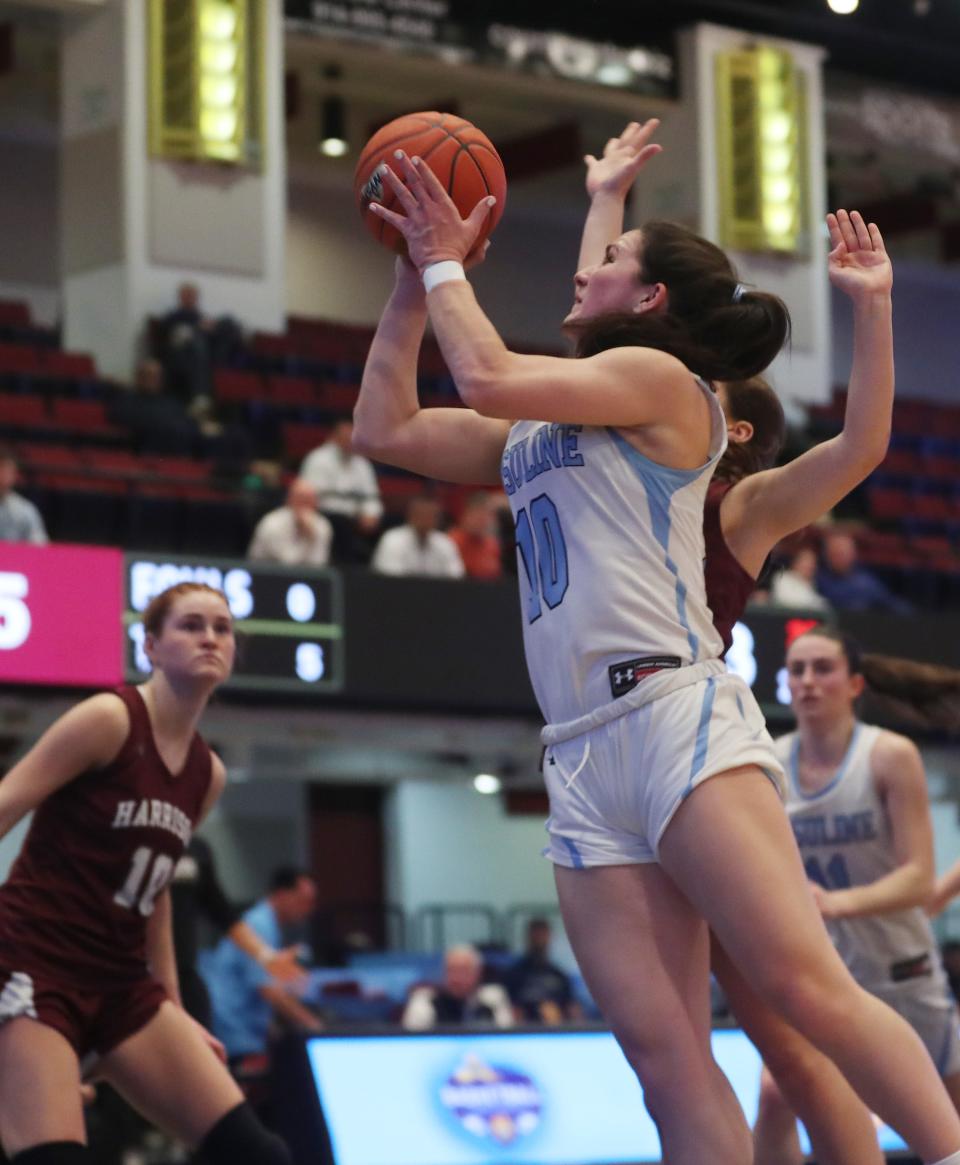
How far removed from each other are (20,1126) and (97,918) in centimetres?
50

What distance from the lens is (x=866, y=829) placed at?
543cm

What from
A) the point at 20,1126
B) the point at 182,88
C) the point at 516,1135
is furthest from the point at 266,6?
the point at 20,1126

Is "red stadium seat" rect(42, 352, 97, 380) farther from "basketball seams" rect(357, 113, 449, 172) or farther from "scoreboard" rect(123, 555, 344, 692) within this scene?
"basketball seams" rect(357, 113, 449, 172)

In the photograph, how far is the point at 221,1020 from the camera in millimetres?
8812

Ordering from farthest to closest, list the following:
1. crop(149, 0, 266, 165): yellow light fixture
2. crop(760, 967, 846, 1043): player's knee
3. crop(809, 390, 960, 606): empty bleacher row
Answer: crop(149, 0, 266, 165): yellow light fixture < crop(809, 390, 960, 606): empty bleacher row < crop(760, 967, 846, 1043): player's knee

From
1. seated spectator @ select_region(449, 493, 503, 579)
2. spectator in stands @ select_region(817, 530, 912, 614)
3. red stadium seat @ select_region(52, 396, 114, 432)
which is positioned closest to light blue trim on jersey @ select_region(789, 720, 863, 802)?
seated spectator @ select_region(449, 493, 503, 579)

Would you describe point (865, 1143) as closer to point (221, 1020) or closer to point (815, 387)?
point (221, 1020)

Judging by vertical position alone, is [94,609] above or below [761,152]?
below

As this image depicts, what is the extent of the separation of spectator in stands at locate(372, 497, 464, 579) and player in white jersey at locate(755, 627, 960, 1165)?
7.42 m

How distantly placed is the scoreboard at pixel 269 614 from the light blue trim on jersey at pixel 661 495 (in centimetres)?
794

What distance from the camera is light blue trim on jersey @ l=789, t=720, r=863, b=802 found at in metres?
5.44

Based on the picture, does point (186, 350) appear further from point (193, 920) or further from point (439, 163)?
point (439, 163)

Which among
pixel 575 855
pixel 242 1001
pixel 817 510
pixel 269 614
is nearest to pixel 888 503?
pixel 269 614

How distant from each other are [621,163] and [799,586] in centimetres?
1049
